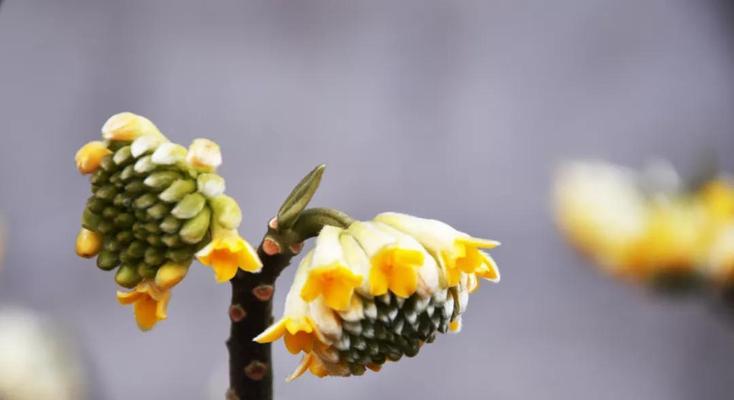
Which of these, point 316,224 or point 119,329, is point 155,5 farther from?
point 316,224

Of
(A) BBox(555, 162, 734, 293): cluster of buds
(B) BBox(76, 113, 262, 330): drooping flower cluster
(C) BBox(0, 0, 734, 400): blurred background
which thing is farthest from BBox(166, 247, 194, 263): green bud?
(A) BBox(555, 162, 734, 293): cluster of buds

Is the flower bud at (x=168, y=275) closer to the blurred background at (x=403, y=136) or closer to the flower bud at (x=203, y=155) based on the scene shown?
the flower bud at (x=203, y=155)

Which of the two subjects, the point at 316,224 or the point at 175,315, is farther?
the point at 175,315

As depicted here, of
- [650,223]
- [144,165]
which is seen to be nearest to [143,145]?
[144,165]

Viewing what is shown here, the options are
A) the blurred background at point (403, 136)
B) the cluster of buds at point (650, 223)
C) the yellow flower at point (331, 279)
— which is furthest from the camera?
the cluster of buds at point (650, 223)

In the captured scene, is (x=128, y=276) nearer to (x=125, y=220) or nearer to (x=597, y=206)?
(x=125, y=220)

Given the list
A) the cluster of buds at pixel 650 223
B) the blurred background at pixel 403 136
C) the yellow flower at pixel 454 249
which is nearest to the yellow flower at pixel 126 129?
the yellow flower at pixel 454 249

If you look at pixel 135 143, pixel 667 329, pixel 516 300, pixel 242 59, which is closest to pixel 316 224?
pixel 135 143
